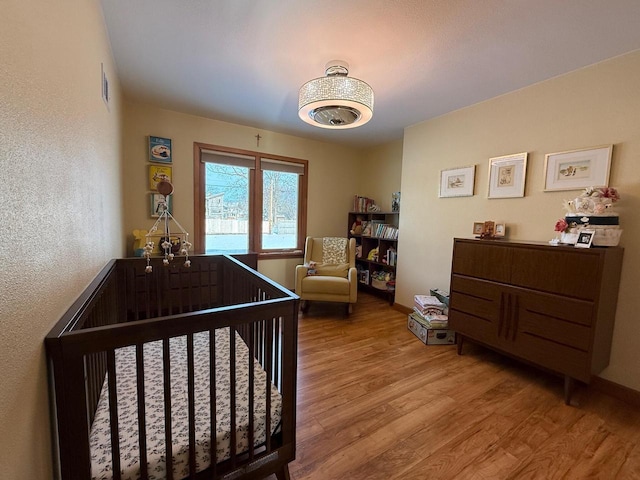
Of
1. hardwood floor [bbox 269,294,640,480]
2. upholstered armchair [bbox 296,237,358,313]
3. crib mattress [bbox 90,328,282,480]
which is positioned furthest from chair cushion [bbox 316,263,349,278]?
crib mattress [bbox 90,328,282,480]

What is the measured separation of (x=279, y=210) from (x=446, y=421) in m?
3.05

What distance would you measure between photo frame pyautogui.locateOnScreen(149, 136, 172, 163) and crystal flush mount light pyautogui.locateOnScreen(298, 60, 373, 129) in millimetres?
1946

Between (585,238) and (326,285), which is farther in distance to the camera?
(326,285)

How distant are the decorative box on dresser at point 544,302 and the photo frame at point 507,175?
59 centimetres

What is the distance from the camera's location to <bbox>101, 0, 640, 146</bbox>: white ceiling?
147 centimetres

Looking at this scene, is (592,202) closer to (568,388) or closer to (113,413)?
(568,388)

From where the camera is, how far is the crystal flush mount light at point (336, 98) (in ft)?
5.48

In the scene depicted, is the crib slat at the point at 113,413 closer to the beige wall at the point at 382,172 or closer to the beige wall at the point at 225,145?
the beige wall at the point at 225,145

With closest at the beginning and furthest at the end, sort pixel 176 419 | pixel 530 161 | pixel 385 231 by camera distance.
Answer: pixel 176 419 → pixel 530 161 → pixel 385 231

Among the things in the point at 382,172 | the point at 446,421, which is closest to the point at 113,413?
the point at 446,421

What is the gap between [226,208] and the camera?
3482 millimetres

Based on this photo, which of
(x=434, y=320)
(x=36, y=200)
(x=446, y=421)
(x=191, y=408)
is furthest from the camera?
(x=434, y=320)

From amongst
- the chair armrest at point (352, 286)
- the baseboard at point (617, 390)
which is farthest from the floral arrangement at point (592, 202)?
the chair armrest at point (352, 286)

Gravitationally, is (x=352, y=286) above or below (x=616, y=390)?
above
